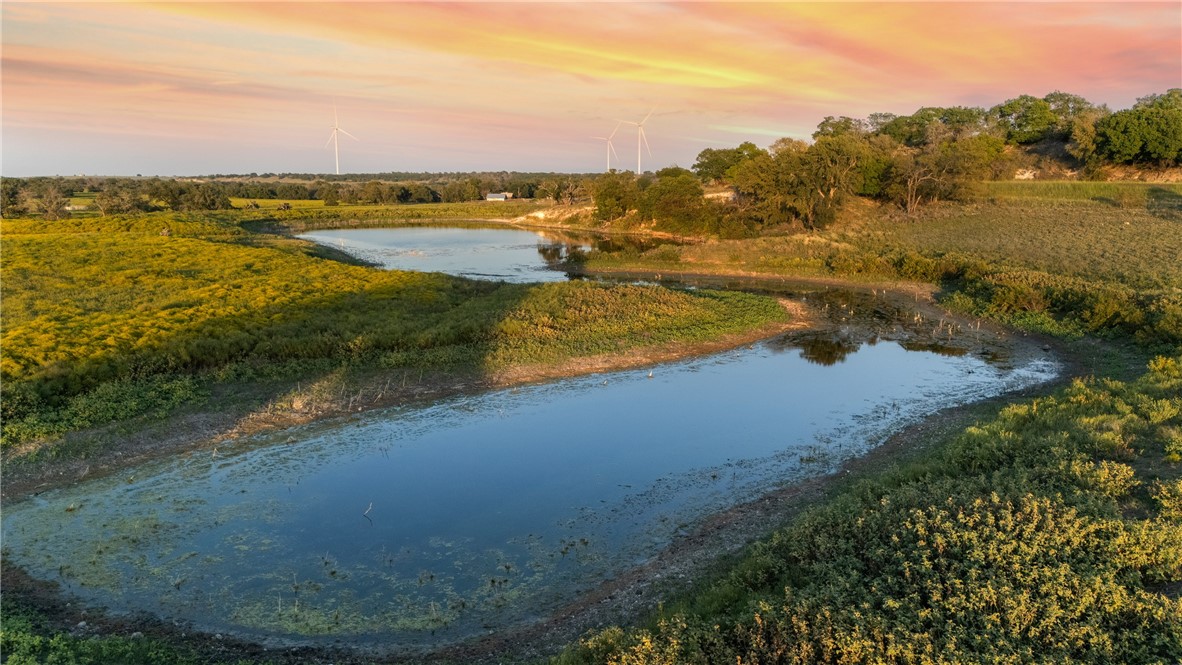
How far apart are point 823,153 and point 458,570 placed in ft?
184

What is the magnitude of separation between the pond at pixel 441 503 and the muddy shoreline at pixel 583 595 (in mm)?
373

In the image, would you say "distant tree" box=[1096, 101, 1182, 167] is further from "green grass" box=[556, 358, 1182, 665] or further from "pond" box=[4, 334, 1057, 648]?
"green grass" box=[556, 358, 1182, 665]

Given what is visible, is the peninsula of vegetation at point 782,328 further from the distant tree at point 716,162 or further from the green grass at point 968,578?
the distant tree at point 716,162

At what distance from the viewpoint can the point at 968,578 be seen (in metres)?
7.91

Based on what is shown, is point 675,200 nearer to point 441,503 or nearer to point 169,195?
point 441,503

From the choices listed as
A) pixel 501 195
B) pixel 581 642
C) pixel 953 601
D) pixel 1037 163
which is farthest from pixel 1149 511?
pixel 501 195

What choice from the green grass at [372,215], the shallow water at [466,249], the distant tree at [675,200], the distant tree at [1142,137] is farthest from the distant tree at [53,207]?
the distant tree at [1142,137]

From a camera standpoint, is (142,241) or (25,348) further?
(142,241)

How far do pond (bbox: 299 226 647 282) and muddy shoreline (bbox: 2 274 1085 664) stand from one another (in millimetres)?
24398

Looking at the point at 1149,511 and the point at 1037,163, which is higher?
the point at 1037,163

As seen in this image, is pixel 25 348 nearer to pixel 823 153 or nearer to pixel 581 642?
pixel 581 642

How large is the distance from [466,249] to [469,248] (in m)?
0.97

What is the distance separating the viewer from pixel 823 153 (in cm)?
5884

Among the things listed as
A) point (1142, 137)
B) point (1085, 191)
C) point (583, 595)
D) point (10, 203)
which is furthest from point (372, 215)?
point (583, 595)
